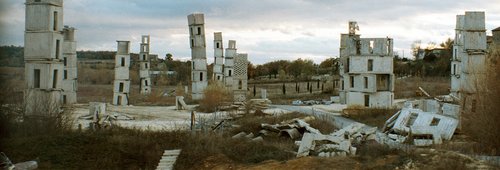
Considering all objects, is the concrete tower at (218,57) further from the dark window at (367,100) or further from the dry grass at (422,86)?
the dark window at (367,100)

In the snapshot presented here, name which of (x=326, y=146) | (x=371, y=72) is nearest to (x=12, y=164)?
(x=326, y=146)

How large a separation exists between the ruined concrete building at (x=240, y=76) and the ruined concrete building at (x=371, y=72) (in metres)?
10.1

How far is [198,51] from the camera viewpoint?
39.2 meters

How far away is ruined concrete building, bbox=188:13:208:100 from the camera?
127 feet

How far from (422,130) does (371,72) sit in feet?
40.8

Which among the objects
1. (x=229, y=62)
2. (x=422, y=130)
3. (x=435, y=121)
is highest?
(x=229, y=62)

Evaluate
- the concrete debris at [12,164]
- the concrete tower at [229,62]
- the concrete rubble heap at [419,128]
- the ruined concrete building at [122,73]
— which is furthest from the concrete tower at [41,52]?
the concrete tower at [229,62]

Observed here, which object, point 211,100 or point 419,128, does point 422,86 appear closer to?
point 211,100

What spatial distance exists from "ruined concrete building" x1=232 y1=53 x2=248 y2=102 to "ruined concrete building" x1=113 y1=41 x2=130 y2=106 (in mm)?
7994

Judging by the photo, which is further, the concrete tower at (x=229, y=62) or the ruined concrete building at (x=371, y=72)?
the concrete tower at (x=229, y=62)

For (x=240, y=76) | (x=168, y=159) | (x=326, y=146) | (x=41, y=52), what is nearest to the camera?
(x=168, y=159)

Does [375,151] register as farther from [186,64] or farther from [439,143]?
[186,64]

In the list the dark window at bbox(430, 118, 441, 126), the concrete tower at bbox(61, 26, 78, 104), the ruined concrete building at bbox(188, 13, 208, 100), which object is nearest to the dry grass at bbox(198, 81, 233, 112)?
the ruined concrete building at bbox(188, 13, 208, 100)

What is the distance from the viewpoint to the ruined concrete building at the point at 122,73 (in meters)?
36.9
